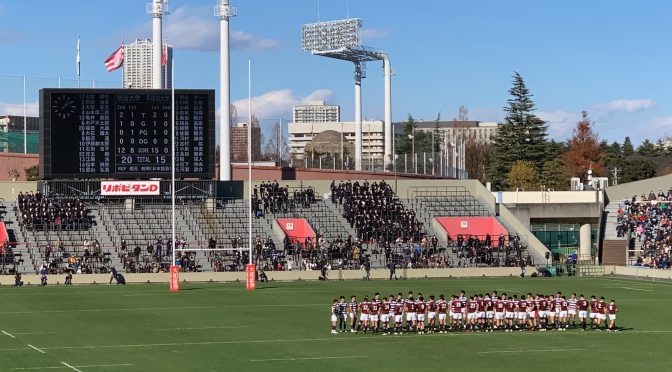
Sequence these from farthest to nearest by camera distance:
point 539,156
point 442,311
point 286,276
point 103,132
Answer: point 539,156, point 286,276, point 103,132, point 442,311

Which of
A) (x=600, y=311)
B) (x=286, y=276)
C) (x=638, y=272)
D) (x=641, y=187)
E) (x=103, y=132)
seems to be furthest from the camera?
A: (x=641, y=187)

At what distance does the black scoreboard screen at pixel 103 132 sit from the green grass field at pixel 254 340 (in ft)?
40.0

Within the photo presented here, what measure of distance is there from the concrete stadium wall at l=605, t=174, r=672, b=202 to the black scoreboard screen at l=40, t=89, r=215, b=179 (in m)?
33.7

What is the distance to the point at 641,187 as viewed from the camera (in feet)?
274

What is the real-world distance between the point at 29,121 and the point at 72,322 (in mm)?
50592

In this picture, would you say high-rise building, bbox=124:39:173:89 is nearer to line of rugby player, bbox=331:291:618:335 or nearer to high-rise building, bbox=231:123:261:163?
high-rise building, bbox=231:123:261:163

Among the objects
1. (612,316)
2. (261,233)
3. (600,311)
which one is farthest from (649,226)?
(612,316)

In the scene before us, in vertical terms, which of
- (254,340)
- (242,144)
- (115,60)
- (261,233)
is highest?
(115,60)

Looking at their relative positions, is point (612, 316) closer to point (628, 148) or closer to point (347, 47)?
point (347, 47)

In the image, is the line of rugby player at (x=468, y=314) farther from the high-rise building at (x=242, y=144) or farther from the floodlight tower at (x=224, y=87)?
the high-rise building at (x=242, y=144)

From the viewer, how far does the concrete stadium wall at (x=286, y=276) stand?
63.1m

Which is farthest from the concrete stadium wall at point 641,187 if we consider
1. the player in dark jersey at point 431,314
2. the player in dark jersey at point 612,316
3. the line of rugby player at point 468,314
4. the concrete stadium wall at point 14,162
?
the player in dark jersey at point 431,314

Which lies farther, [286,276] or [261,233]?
[261,233]

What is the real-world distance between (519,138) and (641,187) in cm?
4886
